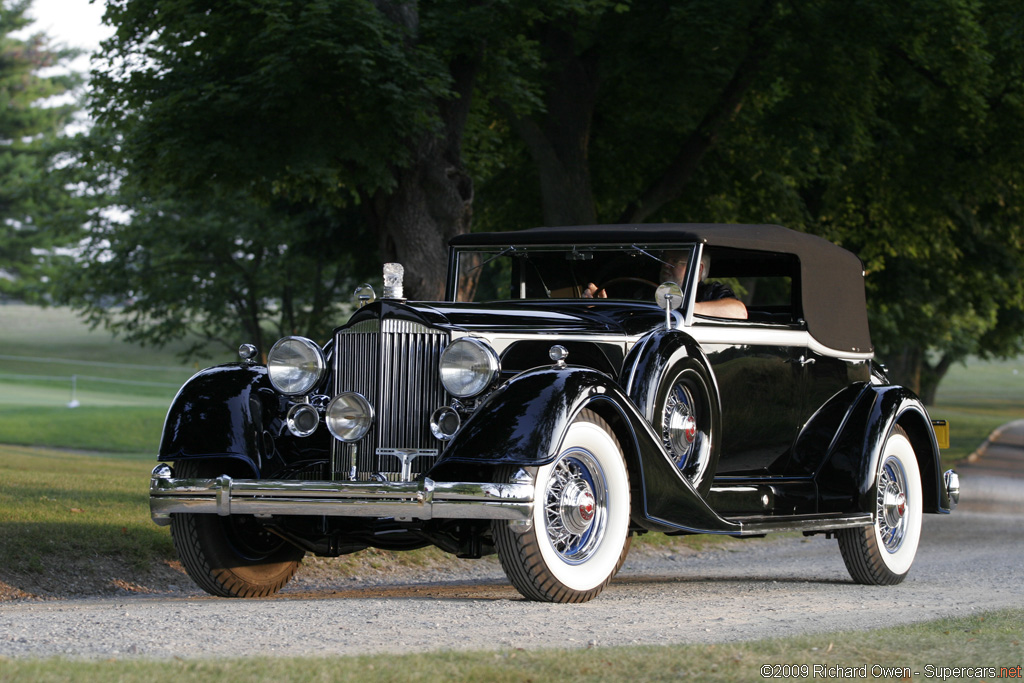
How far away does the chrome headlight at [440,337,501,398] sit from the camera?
6.11m

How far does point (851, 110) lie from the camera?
679 inches

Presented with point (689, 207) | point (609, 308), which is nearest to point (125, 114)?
point (689, 207)

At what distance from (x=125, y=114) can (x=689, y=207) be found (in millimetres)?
8501

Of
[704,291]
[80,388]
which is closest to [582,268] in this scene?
[704,291]

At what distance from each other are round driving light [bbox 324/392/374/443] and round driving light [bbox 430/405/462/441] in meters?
0.35

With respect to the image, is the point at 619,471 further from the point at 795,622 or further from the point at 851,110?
the point at 851,110

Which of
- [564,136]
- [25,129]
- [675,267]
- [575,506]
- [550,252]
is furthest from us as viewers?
[25,129]

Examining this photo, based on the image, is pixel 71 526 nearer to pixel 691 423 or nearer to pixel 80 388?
pixel 691 423

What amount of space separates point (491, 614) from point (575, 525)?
0.72 metres

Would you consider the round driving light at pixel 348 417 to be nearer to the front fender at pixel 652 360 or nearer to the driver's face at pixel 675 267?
the front fender at pixel 652 360

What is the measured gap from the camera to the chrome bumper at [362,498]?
5.55 m

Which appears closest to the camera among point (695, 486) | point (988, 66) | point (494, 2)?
point (695, 486)

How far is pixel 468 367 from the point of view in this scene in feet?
20.1

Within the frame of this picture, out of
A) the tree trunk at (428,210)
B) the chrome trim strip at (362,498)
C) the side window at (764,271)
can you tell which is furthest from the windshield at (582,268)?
the tree trunk at (428,210)
